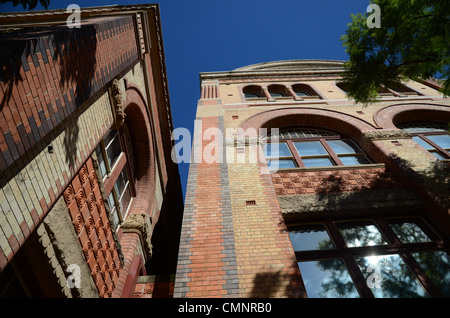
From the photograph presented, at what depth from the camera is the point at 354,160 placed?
24.6 ft

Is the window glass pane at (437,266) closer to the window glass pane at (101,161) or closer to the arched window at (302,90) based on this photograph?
the window glass pane at (101,161)

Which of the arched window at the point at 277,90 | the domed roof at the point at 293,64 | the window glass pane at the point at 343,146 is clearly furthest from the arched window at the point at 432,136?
the domed roof at the point at 293,64

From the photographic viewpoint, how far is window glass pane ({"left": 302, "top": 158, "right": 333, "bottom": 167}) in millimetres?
7234

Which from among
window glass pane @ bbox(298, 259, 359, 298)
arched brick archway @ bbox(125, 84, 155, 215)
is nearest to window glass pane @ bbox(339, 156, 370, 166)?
window glass pane @ bbox(298, 259, 359, 298)

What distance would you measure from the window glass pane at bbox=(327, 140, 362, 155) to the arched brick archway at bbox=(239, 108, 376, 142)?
0.98 feet

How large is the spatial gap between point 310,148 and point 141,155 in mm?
6028

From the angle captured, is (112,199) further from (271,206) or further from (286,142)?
(286,142)

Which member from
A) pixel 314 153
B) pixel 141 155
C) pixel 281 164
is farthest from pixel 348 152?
pixel 141 155

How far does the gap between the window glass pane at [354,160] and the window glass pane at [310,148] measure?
59cm

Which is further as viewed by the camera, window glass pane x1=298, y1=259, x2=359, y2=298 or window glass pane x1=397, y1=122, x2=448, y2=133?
window glass pane x1=397, y1=122, x2=448, y2=133

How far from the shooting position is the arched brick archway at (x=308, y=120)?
27.6 ft

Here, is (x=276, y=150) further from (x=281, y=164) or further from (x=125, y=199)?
(x=125, y=199)

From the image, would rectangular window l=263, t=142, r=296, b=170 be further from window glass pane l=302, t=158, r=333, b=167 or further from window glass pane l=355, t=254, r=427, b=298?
window glass pane l=355, t=254, r=427, b=298

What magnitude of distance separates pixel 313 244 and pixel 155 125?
722 centimetres
